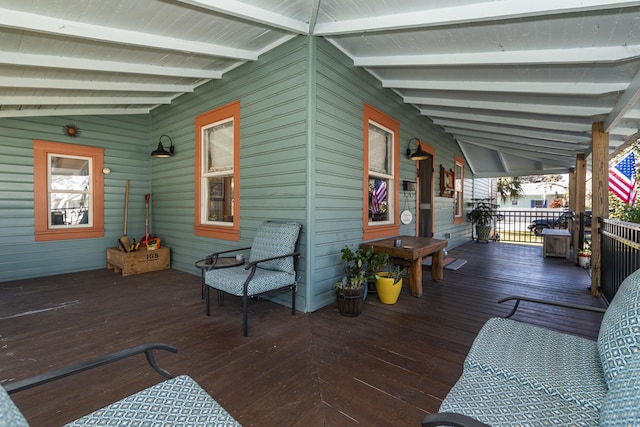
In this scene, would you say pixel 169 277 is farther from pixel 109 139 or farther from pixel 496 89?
pixel 496 89

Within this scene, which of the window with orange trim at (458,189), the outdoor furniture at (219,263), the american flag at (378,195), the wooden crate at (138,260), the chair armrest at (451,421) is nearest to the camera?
the chair armrest at (451,421)

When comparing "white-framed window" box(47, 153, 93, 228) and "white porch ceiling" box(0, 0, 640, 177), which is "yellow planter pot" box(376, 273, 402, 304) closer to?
"white porch ceiling" box(0, 0, 640, 177)

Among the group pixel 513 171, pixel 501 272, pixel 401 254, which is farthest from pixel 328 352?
pixel 513 171

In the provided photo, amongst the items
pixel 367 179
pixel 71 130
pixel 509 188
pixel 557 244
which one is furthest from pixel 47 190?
pixel 509 188

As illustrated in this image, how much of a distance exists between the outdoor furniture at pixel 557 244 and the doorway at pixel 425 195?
2.98 meters

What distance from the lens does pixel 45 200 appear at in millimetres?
4695

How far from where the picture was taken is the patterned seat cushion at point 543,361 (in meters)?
1.21

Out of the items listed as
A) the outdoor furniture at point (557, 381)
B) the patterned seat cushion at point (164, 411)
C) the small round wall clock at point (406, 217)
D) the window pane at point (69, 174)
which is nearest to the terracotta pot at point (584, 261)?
the small round wall clock at point (406, 217)

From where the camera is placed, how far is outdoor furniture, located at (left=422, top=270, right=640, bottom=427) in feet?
2.96

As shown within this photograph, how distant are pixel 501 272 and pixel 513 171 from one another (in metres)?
5.84

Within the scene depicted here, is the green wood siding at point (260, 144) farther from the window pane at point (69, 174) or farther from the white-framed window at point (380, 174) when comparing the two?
the window pane at point (69, 174)

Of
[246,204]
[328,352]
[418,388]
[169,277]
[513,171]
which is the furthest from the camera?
[513,171]

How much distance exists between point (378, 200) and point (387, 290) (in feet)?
5.50

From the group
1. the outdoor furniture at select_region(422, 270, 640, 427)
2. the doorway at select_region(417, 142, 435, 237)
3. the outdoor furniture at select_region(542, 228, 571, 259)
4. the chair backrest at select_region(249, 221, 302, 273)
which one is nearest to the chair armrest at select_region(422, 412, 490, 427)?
the outdoor furniture at select_region(422, 270, 640, 427)
